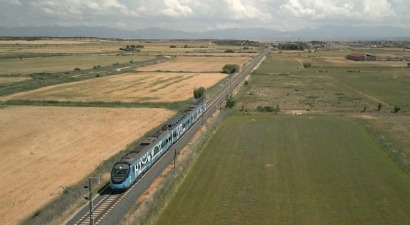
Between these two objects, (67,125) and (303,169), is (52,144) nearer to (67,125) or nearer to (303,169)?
(67,125)

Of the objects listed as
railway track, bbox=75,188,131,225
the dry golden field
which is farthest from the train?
the dry golden field

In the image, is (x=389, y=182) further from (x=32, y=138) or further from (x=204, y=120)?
(x=32, y=138)

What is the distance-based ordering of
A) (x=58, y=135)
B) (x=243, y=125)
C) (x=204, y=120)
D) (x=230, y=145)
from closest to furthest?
(x=230, y=145) < (x=58, y=135) < (x=243, y=125) < (x=204, y=120)

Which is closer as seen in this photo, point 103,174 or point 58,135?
point 103,174

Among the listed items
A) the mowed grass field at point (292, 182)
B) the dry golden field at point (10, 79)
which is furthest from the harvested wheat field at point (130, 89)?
the mowed grass field at point (292, 182)

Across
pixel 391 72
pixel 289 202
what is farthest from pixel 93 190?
pixel 391 72

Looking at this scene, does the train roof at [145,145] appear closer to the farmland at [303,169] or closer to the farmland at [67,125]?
the farmland at [67,125]

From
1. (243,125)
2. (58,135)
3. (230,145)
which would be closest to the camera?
(230,145)
